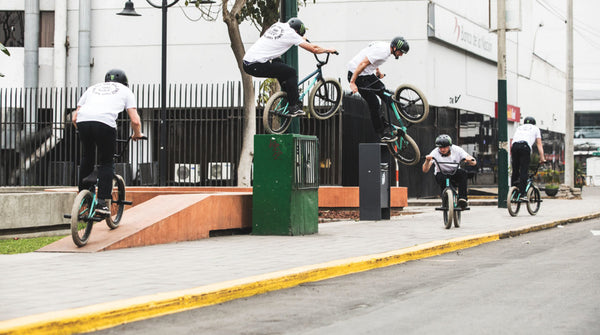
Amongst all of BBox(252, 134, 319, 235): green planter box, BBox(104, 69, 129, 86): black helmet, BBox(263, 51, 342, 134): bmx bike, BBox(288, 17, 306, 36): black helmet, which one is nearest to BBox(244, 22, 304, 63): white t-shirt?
BBox(288, 17, 306, 36): black helmet

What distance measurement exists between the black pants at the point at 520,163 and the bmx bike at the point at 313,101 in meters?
5.41

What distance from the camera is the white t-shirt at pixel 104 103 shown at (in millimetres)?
10188

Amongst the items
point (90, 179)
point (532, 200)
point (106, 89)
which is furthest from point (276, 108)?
point (532, 200)

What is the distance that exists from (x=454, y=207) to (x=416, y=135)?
575 inches

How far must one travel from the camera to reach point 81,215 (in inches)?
392

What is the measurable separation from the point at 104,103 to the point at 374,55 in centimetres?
523

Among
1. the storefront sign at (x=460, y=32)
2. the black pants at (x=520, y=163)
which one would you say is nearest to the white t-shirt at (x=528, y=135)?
the black pants at (x=520, y=163)

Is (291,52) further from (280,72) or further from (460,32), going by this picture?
(460,32)

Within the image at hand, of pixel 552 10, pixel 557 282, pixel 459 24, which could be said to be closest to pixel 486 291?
A: pixel 557 282

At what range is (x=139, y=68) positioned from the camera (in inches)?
1341

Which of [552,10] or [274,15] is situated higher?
[552,10]

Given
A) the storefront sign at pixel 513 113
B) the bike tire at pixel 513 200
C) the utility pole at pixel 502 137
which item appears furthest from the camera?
the storefront sign at pixel 513 113

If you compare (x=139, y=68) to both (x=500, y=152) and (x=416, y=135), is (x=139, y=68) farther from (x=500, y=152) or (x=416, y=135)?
(x=500, y=152)

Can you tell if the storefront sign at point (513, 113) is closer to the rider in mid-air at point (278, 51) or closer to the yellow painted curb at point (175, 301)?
the rider in mid-air at point (278, 51)
